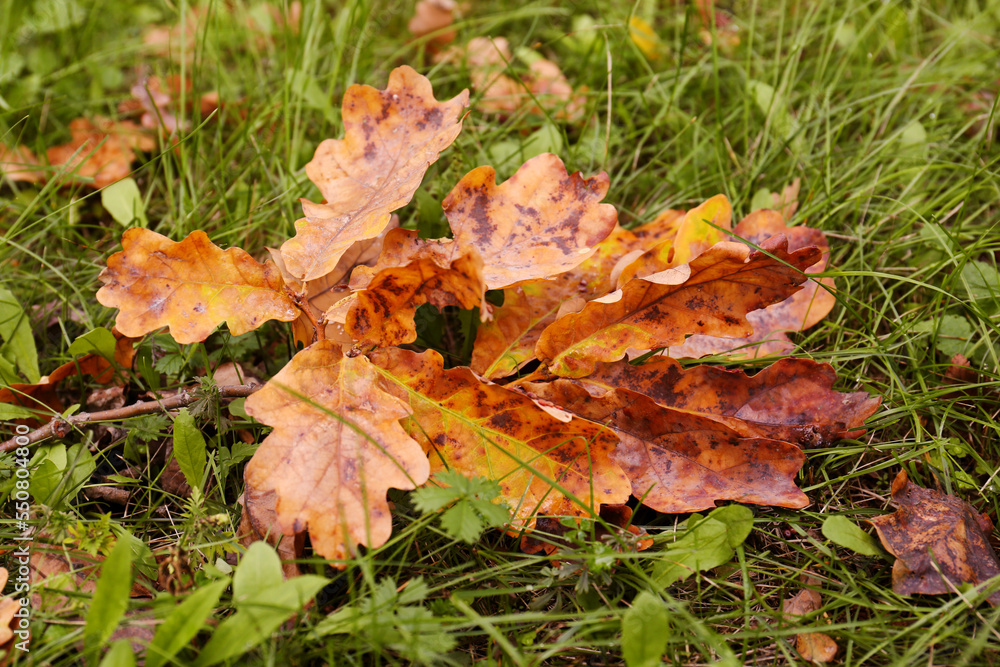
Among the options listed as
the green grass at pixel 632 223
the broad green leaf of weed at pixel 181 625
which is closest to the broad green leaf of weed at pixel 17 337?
the green grass at pixel 632 223

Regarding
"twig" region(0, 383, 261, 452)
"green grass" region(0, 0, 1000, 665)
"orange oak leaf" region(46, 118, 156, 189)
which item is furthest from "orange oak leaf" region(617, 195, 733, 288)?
"orange oak leaf" region(46, 118, 156, 189)

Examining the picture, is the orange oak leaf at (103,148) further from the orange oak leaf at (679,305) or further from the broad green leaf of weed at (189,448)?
the orange oak leaf at (679,305)

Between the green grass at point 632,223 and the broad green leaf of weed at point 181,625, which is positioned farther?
the green grass at point 632,223

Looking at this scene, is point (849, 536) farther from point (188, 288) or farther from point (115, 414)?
point (115, 414)

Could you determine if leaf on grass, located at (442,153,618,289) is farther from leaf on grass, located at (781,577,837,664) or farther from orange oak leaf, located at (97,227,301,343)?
leaf on grass, located at (781,577,837,664)

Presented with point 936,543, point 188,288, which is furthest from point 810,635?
point 188,288
